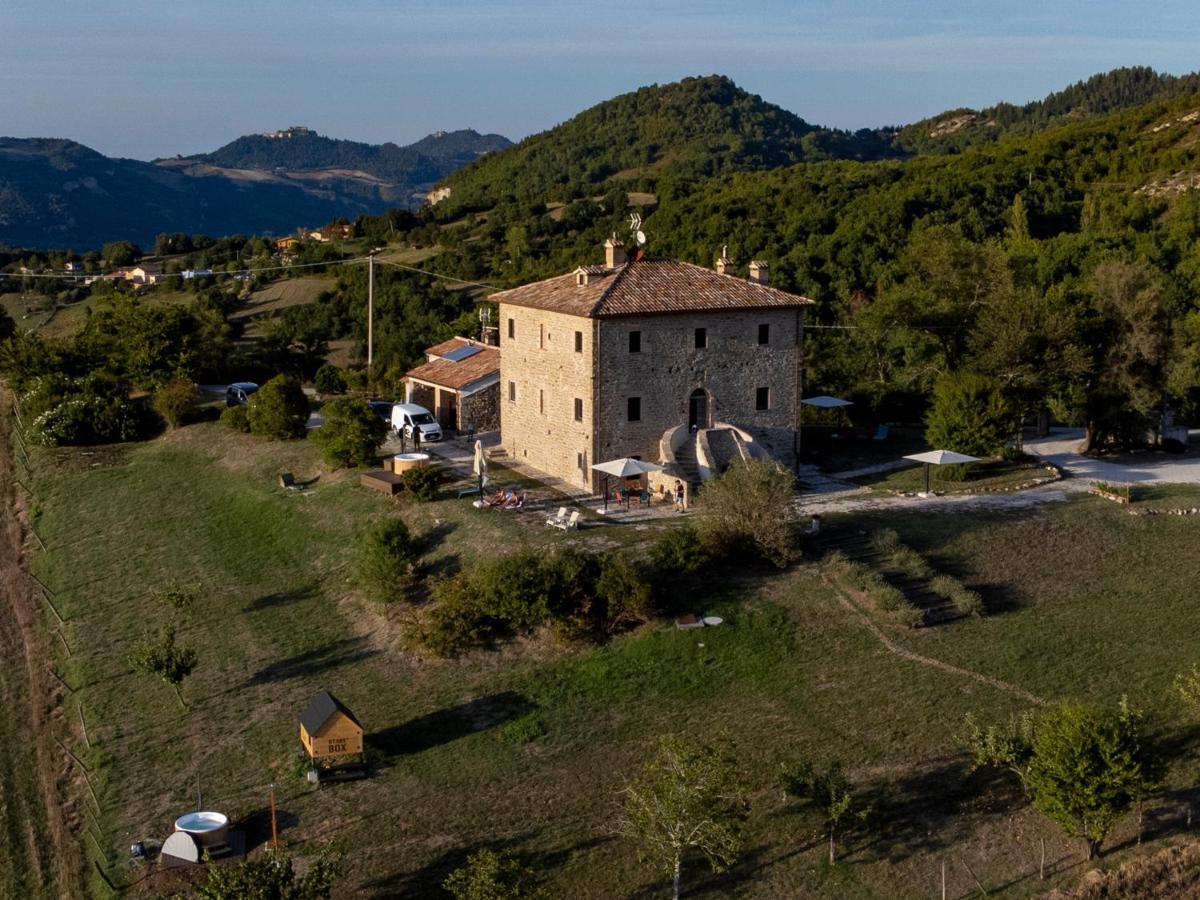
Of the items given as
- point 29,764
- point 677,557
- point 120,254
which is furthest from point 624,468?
point 120,254

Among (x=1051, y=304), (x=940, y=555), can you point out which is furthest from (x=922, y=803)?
(x=1051, y=304)

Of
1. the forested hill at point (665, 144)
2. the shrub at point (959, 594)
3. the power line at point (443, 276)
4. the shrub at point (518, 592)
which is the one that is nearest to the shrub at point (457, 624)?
the shrub at point (518, 592)

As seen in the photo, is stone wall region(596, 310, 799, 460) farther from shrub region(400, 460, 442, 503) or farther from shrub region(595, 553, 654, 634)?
shrub region(595, 553, 654, 634)

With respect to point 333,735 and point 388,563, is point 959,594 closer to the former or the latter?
point 388,563

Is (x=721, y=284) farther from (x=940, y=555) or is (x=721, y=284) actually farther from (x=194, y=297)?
(x=194, y=297)

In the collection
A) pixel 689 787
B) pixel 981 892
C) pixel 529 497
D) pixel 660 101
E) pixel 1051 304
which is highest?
pixel 660 101

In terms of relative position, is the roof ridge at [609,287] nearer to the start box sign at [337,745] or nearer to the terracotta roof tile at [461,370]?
the terracotta roof tile at [461,370]
